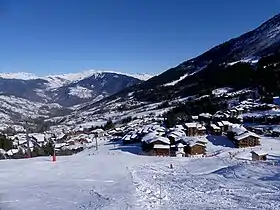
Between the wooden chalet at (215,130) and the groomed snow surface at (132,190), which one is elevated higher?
the wooden chalet at (215,130)

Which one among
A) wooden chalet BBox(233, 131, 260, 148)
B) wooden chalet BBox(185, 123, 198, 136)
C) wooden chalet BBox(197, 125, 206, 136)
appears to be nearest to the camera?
wooden chalet BBox(233, 131, 260, 148)

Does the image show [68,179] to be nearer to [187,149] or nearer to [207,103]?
[187,149]

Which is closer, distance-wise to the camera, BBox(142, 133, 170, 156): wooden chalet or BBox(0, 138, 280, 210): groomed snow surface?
BBox(0, 138, 280, 210): groomed snow surface

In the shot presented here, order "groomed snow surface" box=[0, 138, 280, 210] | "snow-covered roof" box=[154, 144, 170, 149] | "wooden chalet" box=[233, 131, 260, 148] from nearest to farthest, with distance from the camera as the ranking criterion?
"groomed snow surface" box=[0, 138, 280, 210], "snow-covered roof" box=[154, 144, 170, 149], "wooden chalet" box=[233, 131, 260, 148]

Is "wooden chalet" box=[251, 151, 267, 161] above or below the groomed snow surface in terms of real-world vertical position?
above

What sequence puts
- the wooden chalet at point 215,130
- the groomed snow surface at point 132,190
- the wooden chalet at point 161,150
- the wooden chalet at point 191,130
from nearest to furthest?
the groomed snow surface at point 132,190 < the wooden chalet at point 161,150 < the wooden chalet at point 215,130 < the wooden chalet at point 191,130

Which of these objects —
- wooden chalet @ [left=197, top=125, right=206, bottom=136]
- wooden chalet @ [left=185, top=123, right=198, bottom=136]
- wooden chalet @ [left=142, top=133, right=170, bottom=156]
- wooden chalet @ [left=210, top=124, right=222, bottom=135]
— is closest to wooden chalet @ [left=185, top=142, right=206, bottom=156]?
wooden chalet @ [left=142, top=133, right=170, bottom=156]

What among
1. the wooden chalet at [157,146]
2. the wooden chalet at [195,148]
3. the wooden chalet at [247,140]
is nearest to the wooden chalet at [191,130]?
the wooden chalet at [247,140]

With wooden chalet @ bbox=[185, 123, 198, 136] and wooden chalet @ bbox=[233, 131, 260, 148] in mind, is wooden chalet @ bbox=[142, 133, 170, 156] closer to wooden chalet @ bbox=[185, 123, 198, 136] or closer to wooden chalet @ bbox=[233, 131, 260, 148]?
wooden chalet @ bbox=[233, 131, 260, 148]

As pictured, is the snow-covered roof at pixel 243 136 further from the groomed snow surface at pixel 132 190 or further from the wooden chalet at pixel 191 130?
the groomed snow surface at pixel 132 190

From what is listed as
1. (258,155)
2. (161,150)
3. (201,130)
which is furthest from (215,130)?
(258,155)

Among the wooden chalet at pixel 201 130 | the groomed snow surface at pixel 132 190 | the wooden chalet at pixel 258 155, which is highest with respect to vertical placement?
the wooden chalet at pixel 201 130

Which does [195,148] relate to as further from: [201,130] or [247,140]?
[201,130]

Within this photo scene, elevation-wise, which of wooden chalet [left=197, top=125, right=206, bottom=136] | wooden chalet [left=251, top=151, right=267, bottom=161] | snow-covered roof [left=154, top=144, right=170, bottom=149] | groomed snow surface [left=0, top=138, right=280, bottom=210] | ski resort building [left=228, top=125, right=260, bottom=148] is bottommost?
groomed snow surface [left=0, top=138, right=280, bottom=210]
